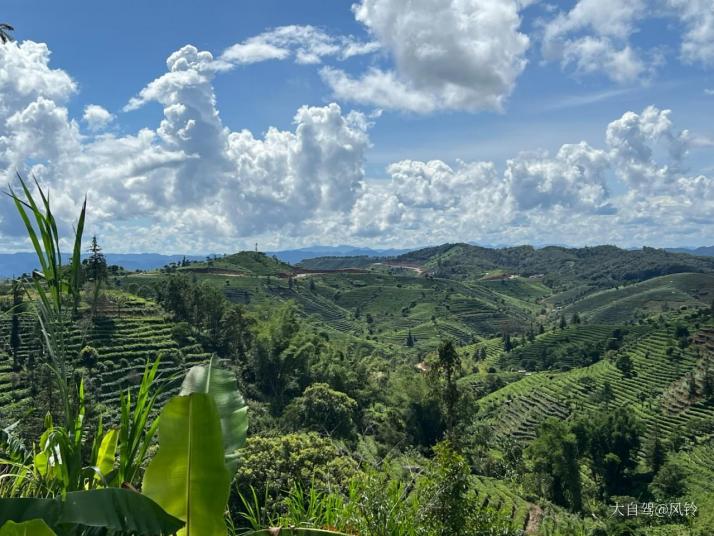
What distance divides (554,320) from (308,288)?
8458 cm

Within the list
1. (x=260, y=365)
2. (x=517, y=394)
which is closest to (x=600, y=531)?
(x=260, y=365)

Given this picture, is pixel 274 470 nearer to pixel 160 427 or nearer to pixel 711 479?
pixel 160 427

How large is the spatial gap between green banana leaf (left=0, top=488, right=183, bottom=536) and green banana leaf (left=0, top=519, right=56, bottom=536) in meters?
0.18

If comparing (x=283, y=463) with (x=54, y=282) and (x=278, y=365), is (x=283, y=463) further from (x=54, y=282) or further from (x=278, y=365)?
(x=278, y=365)

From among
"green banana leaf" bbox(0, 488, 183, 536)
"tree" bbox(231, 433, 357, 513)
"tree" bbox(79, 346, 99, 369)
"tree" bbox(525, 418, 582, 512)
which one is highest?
"green banana leaf" bbox(0, 488, 183, 536)

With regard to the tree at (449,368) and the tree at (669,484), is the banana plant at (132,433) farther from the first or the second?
the tree at (669,484)

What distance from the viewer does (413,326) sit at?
154000 mm

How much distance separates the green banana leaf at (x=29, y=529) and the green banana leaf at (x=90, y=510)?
18cm

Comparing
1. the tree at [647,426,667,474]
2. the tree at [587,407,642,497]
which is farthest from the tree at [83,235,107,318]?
the tree at [647,426,667,474]

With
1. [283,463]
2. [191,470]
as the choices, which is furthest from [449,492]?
[283,463]

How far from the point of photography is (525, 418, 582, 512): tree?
140ft

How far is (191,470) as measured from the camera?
3162 mm

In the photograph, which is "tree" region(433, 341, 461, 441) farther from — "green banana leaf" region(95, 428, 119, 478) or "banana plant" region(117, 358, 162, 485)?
"banana plant" region(117, 358, 162, 485)

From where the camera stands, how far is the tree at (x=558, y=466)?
4253cm
